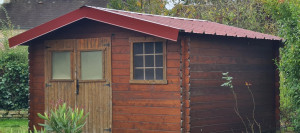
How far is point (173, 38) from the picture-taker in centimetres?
956

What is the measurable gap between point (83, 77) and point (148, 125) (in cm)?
196

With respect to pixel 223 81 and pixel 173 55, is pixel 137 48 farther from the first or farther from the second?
pixel 223 81

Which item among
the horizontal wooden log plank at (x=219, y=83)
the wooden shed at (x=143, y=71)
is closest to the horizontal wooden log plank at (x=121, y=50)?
the wooden shed at (x=143, y=71)

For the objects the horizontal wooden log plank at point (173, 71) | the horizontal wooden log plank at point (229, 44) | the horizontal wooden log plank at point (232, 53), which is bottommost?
the horizontal wooden log plank at point (173, 71)

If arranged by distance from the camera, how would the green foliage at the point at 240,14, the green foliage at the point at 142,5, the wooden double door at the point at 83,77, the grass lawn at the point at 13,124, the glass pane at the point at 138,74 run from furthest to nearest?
the green foliage at the point at 142,5 < the green foliage at the point at 240,14 < the grass lawn at the point at 13,124 < the wooden double door at the point at 83,77 < the glass pane at the point at 138,74

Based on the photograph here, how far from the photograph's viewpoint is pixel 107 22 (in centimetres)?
1067

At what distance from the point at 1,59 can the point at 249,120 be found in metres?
8.54

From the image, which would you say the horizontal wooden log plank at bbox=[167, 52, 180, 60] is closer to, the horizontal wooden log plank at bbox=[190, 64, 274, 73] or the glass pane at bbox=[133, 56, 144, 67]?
the horizontal wooden log plank at bbox=[190, 64, 274, 73]

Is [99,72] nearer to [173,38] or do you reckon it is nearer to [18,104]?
[173,38]

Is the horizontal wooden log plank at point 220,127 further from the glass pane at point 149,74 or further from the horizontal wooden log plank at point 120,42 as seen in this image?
the horizontal wooden log plank at point 120,42

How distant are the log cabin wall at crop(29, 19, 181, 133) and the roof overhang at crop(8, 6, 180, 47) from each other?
0.45 metres

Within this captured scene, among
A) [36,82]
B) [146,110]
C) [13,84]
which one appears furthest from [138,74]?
[13,84]

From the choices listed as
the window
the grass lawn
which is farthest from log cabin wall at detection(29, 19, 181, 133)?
the grass lawn

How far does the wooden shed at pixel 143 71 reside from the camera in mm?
10328
